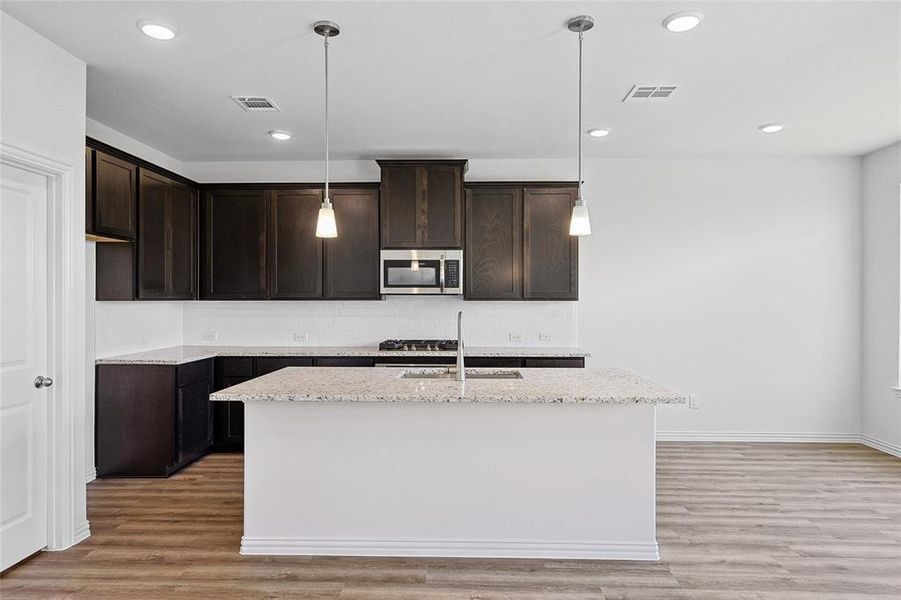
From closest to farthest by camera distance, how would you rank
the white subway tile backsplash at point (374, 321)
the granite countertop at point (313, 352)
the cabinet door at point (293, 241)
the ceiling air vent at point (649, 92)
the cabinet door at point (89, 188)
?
the ceiling air vent at point (649, 92), the cabinet door at point (89, 188), the granite countertop at point (313, 352), the cabinet door at point (293, 241), the white subway tile backsplash at point (374, 321)

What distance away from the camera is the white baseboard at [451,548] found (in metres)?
2.96

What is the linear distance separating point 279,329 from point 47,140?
117 inches

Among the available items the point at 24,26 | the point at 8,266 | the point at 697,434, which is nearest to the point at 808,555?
the point at 697,434

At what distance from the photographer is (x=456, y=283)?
203 inches

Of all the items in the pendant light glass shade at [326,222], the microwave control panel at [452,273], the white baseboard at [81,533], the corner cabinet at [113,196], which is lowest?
the white baseboard at [81,533]

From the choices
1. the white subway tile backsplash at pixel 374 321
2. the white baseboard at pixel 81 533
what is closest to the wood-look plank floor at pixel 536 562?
the white baseboard at pixel 81 533

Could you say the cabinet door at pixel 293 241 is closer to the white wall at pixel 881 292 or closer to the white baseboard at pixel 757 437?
the white baseboard at pixel 757 437

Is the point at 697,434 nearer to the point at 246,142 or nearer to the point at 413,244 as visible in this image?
the point at 413,244

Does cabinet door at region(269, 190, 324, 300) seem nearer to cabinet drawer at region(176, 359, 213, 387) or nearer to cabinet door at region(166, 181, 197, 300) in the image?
cabinet door at region(166, 181, 197, 300)

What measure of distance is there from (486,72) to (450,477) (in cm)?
233

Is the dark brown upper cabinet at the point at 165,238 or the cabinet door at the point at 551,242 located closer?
the dark brown upper cabinet at the point at 165,238

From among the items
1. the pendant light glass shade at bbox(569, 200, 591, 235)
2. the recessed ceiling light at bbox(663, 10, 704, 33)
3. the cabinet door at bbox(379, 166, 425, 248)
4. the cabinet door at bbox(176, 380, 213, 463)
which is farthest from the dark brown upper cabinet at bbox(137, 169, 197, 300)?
the recessed ceiling light at bbox(663, 10, 704, 33)

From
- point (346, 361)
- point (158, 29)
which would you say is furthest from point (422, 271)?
point (158, 29)

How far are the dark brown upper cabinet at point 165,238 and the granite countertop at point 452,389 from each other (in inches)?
75.5
